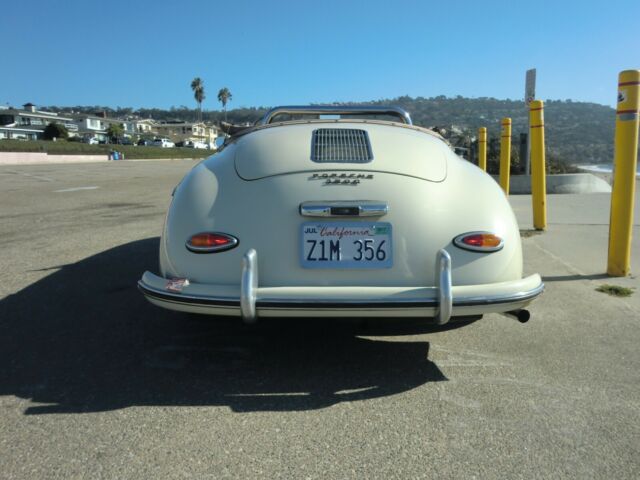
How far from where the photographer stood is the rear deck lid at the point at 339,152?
2.72 metres

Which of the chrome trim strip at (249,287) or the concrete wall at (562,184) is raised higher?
the chrome trim strip at (249,287)

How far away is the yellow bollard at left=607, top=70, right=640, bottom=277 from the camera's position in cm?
450

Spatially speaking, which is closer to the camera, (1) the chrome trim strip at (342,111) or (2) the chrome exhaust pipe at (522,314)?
(2) the chrome exhaust pipe at (522,314)

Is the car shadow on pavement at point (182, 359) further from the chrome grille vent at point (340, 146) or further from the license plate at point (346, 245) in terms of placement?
the chrome grille vent at point (340, 146)

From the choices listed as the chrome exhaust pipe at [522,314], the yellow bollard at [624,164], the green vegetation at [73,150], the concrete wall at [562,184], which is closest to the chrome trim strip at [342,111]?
the yellow bollard at [624,164]

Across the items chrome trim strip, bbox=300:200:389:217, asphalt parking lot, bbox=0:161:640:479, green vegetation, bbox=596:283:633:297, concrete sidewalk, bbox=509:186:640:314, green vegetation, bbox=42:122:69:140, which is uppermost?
green vegetation, bbox=42:122:69:140

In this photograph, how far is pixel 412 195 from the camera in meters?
2.63

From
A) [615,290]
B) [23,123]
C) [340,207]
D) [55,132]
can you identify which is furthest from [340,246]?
[23,123]

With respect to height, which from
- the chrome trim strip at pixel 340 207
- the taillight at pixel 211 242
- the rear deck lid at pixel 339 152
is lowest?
the taillight at pixel 211 242

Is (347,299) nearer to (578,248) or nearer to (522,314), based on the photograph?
(522,314)

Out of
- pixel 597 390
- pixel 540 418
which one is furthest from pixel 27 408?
pixel 597 390

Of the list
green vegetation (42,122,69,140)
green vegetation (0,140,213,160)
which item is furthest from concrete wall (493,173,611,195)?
green vegetation (42,122,69,140)

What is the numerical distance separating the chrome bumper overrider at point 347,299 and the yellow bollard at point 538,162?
186 inches

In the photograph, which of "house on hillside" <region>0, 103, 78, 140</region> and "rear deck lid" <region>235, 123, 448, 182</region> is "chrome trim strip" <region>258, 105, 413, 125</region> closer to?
"rear deck lid" <region>235, 123, 448, 182</region>
